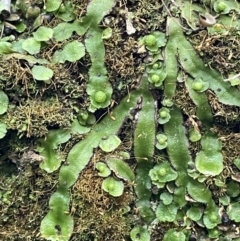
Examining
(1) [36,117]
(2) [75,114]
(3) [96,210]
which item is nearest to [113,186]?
(3) [96,210]

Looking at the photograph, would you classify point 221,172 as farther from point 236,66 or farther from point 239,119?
point 236,66

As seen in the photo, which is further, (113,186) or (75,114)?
(75,114)

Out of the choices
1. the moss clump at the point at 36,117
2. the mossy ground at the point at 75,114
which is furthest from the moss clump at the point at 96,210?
the moss clump at the point at 36,117

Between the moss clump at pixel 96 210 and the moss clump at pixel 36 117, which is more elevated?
the moss clump at pixel 36 117

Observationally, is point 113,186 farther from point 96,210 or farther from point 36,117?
point 36,117

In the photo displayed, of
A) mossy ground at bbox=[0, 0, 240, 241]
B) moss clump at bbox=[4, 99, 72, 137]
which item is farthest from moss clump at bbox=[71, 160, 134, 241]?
moss clump at bbox=[4, 99, 72, 137]

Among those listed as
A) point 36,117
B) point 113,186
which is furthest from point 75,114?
point 113,186

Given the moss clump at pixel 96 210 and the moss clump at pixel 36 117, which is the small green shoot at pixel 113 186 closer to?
the moss clump at pixel 96 210

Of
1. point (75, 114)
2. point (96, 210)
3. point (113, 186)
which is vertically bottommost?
point (96, 210)

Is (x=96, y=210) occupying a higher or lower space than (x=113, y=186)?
lower
